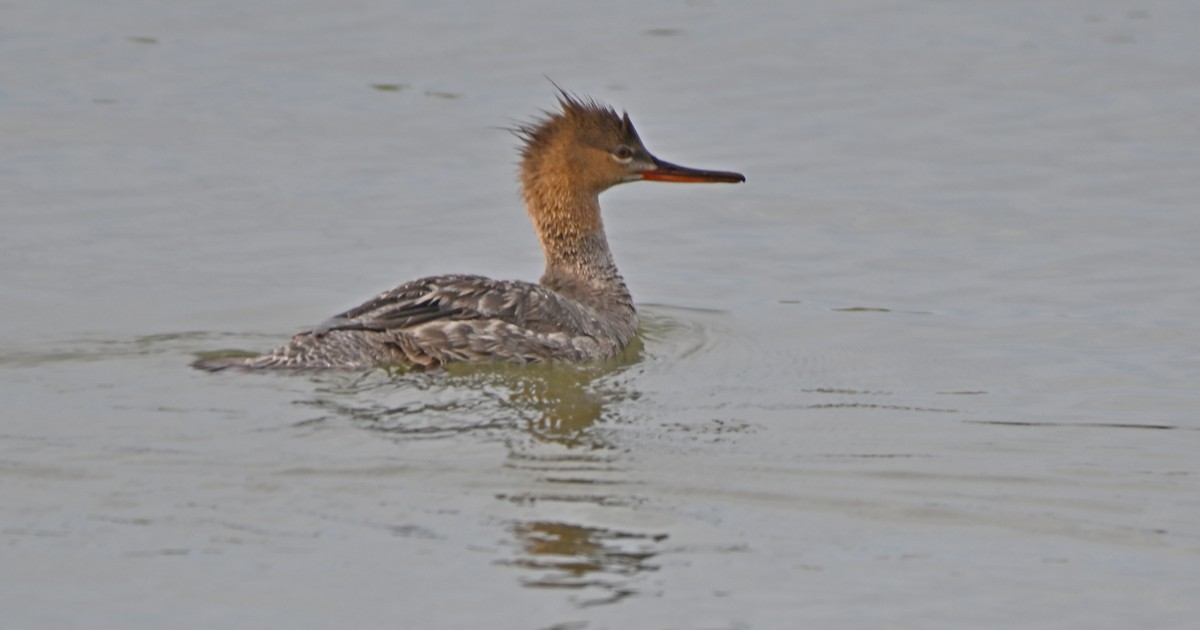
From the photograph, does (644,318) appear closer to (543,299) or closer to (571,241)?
(571,241)

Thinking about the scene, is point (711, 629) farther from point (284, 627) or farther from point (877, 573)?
point (284, 627)

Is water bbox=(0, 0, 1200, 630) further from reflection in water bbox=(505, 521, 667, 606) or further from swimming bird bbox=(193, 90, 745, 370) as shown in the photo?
swimming bird bbox=(193, 90, 745, 370)

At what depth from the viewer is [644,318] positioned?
1136 centimetres

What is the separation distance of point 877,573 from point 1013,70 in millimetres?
9462

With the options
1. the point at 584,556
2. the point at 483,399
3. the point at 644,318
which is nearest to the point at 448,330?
the point at 483,399

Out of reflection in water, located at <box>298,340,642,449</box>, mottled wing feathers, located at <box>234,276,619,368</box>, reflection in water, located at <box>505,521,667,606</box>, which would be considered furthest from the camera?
mottled wing feathers, located at <box>234,276,619,368</box>

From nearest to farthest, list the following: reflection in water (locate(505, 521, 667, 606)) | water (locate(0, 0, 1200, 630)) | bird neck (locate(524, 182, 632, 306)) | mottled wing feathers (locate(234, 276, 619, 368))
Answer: reflection in water (locate(505, 521, 667, 606)) → water (locate(0, 0, 1200, 630)) → mottled wing feathers (locate(234, 276, 619, 368)) → bird neck (locate(524, 182, 632, 306))

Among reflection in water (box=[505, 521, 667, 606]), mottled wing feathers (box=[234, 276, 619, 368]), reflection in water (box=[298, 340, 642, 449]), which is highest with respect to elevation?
mottled wing feathers (box=[234, 276, 619, 368])

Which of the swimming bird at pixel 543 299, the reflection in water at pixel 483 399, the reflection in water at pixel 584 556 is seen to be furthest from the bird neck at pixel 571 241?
the reflection in water at pixel 584 556

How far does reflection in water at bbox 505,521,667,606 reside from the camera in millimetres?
6930

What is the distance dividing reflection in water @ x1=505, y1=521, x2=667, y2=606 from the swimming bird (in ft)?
8.11

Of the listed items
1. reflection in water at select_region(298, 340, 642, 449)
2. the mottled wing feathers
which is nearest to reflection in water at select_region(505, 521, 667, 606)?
reflection in water at select_region(298, 340, 642, 449)

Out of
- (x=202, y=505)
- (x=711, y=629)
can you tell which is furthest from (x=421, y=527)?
(x=711, y=629)

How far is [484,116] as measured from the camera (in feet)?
49.4
